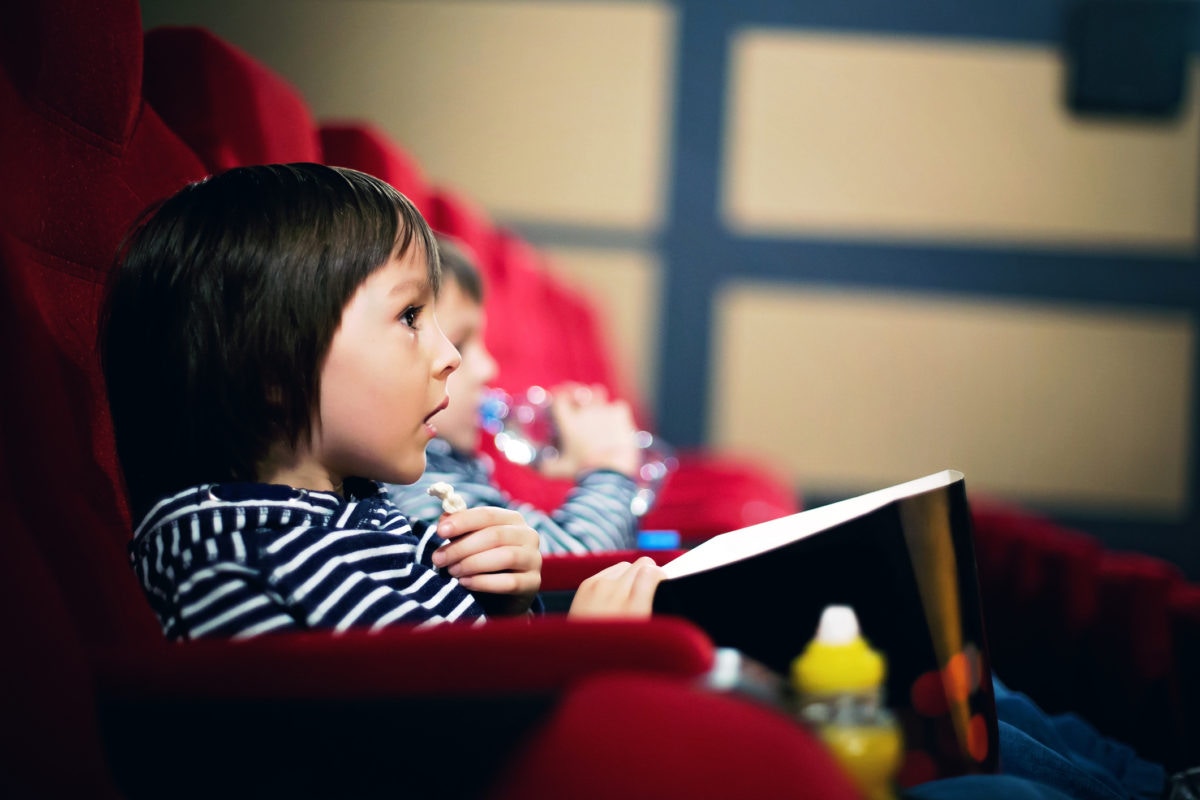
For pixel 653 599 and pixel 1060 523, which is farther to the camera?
pixel 1060 523

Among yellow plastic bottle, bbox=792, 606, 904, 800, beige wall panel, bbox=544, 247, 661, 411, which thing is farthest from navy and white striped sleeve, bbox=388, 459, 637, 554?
beige wall panel, bbox=544, 247, 661, 411

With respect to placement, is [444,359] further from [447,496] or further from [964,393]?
[964,393]

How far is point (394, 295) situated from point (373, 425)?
79 mm

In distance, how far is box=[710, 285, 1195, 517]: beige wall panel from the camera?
120 inches

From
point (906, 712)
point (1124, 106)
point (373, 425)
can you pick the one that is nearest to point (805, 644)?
point (906, 712)


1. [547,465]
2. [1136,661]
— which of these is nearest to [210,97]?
[547,465]

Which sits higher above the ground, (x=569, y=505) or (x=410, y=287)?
(x=410, y=287)

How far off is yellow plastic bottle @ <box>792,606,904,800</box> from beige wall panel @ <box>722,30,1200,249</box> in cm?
268

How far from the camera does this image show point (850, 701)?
453 millimetres

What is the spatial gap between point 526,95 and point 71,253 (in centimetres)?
257

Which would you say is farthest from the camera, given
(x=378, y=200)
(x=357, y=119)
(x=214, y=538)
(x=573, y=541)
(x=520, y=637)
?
(x=357, y=119)

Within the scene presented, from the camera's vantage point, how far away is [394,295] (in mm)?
604

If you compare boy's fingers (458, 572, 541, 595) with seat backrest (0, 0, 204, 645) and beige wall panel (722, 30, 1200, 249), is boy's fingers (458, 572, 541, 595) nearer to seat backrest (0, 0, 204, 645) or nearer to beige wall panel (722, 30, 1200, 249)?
seat backrest (0, 0, 204, 645)

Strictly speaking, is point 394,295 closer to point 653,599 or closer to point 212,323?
point 212,323
